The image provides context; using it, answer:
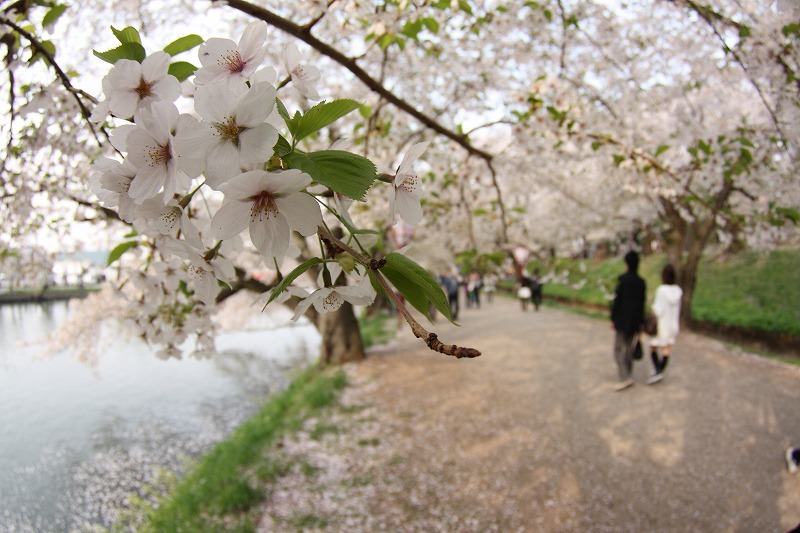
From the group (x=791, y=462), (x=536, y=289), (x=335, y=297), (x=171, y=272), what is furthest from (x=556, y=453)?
(x=536, y=289)

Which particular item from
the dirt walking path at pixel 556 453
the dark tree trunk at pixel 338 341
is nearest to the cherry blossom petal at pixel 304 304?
the dirt walking path at pixel 556 453

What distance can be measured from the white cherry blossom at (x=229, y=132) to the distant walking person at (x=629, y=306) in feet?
15.1

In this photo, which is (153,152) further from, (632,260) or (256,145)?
(632,260)

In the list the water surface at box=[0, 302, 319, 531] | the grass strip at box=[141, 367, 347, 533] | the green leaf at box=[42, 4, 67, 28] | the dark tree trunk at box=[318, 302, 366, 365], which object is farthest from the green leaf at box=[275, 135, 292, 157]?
the dark tree trunk at box=[318, 302, 366, 365]

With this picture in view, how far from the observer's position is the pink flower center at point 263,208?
499 millimetres

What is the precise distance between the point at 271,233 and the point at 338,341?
756 centimetres

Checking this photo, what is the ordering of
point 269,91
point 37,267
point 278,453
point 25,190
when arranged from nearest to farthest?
point 269,91
point 25,190
point 37,267
point 278,453

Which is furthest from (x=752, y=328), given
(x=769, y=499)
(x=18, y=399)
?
(x=18, y=399)

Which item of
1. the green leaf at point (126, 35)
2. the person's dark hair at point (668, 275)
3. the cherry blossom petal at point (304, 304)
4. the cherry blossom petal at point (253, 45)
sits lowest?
the person's dark hair at point (668, 275)

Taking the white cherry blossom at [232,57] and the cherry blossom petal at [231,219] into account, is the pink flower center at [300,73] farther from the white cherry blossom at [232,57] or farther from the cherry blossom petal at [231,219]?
the cherry blossom petal at [231,219]

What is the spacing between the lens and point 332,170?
50 cm

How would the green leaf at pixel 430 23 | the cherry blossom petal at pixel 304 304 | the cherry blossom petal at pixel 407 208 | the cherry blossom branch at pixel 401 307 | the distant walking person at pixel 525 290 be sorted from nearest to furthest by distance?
the cherry blossom branch at pixel 401 307
the cherry blossom petal at pixel 304 304
the cherry blossom petal at pixel 407 208
the green leaf at pixel 430 23
the distant walking person at pixel 525 290

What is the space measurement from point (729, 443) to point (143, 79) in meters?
4.49

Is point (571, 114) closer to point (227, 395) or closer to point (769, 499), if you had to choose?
point (769, 499)
